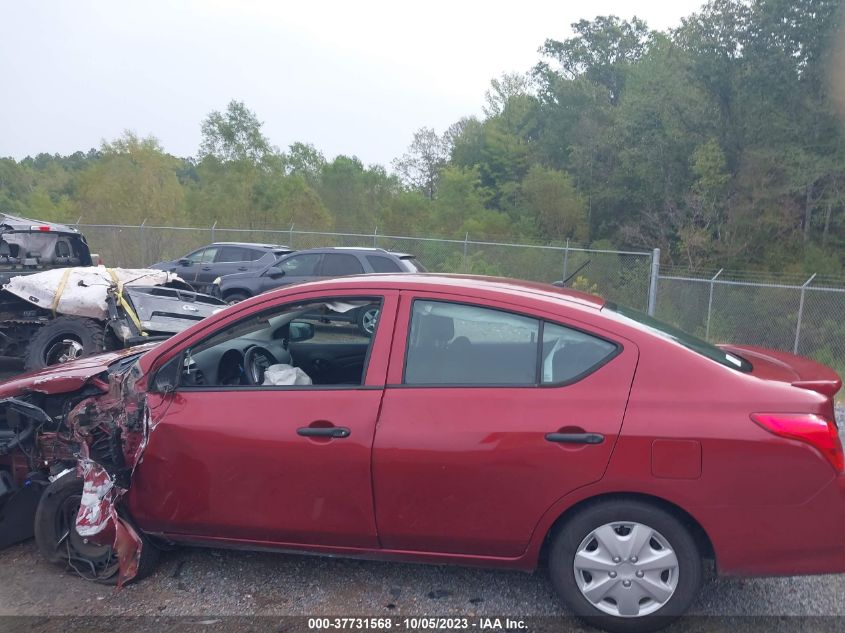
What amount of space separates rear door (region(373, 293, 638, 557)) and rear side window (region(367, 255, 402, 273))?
9.39 metres

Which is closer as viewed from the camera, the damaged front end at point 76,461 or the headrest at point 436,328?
the headrest at point 436,328

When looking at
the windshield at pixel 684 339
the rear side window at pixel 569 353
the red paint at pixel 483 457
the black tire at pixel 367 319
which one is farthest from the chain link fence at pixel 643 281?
the red paint at pixel 483 457

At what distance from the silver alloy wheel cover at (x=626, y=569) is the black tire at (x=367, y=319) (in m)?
1.39

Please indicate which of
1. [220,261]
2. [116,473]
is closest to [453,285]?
[116,473]

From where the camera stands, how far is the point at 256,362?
402cm

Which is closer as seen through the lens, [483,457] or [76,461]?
[483,457]

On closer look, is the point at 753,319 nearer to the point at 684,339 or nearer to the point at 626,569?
the point at 684,339

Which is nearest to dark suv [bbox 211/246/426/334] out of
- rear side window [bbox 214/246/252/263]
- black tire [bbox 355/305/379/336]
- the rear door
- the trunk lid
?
rear side window [bbox 214/246/252/263]

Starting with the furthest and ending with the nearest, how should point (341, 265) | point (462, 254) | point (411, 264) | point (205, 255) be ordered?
point (462, 254)
point (205, 255)
point (341, 265)
point (411, 264)

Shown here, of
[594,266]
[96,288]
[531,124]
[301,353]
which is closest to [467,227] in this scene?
[531,124]

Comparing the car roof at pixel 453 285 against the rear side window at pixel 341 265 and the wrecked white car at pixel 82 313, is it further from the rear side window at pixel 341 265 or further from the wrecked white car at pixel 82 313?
the rear side window at pixel 341 265

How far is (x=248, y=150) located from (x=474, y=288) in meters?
35.3

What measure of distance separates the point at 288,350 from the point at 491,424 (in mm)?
1716

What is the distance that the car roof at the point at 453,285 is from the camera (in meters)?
3.40
